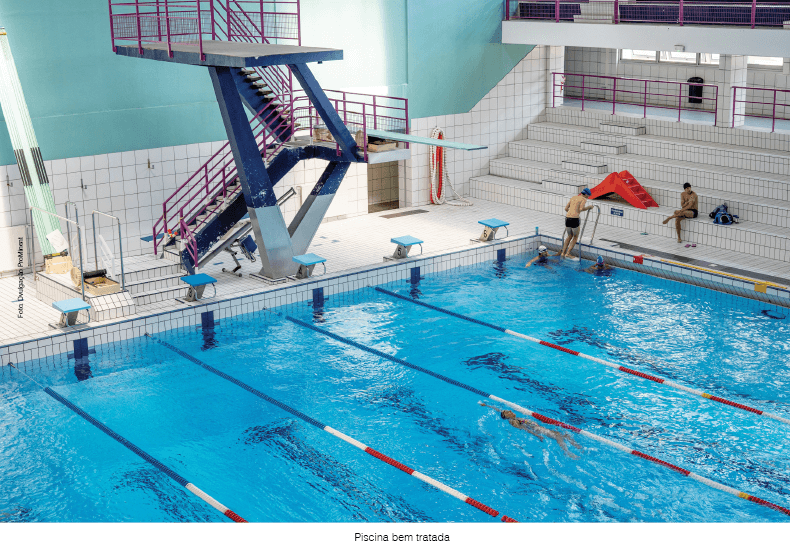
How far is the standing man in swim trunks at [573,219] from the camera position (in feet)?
48.1

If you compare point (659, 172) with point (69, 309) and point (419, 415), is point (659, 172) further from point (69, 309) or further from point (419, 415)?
point (69, 309)

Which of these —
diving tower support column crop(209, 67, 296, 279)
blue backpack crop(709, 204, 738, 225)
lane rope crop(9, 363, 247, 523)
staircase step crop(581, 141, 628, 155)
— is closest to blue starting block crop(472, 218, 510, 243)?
blue backpack crop(709, 204, 738, 225)

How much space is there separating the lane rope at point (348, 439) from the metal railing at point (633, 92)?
1051cm

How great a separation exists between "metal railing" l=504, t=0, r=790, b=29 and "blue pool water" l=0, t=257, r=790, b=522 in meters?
5.10

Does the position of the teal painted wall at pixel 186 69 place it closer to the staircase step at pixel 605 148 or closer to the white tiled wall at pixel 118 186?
the white tiled wall at pixel 118 186

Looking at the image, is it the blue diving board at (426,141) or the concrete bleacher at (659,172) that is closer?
the blue diving board at (426,141)

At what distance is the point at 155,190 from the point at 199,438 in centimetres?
683

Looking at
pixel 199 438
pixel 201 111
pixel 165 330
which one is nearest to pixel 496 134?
pixel 201 111

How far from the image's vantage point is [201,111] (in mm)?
15211

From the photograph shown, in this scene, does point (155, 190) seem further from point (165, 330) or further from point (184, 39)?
point (165, 330)

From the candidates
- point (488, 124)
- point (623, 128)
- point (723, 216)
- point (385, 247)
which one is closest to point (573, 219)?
point (723, 216)

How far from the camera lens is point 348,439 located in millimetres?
8867

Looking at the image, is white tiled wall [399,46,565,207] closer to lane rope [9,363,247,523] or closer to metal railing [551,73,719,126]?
metal railing [551,73,719,126]

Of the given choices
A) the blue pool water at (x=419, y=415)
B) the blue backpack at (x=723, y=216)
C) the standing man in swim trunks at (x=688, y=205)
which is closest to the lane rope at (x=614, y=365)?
the blue pool water at (x=419, y=415)
